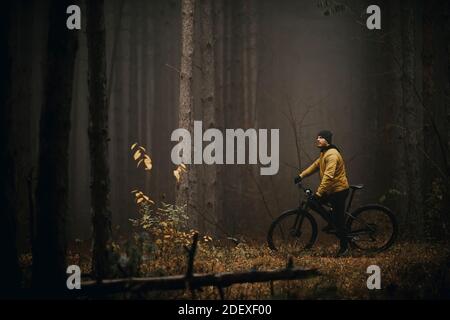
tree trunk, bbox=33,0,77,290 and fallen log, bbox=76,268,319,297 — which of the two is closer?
fallen log, bbox=76,268,319,297

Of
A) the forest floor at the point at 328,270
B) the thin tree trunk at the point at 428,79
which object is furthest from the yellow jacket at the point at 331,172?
the thin tree trunk at the point at 428,79

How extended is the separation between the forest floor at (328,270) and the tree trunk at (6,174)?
174cm

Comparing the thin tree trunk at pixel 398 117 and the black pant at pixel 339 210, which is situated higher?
the thin tree trunk at pixel 398 117

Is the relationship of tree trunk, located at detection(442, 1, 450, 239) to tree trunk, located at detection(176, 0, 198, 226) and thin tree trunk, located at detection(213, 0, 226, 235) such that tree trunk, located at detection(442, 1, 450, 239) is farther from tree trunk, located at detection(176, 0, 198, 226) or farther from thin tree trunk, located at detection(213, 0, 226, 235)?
thin tree trunk, located at detection(213, 0, 226, 235)

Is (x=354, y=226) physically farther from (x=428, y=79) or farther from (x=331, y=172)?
(x=428, y=79)

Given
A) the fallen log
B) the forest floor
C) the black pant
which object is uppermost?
the black pant

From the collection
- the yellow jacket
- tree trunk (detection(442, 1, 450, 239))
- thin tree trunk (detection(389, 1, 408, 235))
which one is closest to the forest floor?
tree trunk (detection(442, 1, 450, 239))

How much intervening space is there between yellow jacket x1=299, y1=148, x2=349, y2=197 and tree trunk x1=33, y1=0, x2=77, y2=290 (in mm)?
5533

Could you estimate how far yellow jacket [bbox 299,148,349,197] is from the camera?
10.5 m

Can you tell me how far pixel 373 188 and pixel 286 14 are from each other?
21.6 feet

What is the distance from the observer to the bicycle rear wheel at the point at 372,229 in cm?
1102

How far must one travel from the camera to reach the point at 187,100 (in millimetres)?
12195

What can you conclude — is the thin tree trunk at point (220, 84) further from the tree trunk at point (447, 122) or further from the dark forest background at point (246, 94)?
the tree trunk at point (447, 122)
